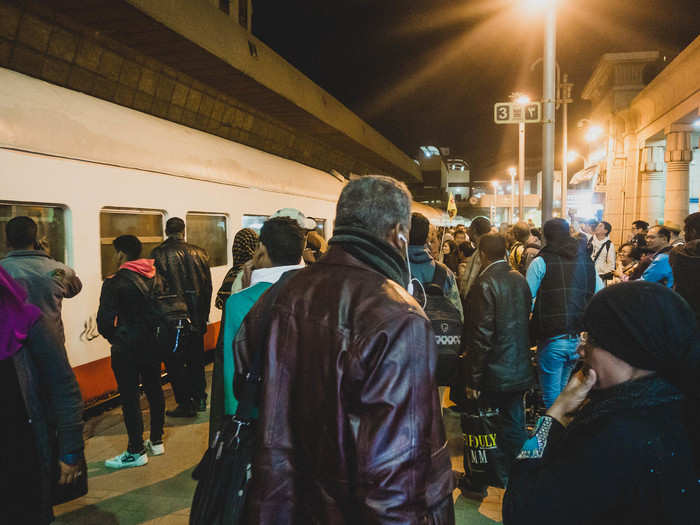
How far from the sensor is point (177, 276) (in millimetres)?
5391

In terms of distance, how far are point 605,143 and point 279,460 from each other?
78.1ft

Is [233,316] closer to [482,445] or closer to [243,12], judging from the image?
[482,445]

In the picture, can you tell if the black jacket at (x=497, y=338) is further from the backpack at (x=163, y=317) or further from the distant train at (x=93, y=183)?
the distant train at (x=93, y=183)

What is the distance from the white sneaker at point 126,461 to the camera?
173 inches

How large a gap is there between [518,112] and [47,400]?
784 cm

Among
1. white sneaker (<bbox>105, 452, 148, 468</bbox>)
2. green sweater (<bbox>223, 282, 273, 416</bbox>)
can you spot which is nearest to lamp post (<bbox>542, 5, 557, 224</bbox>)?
white sneaker (<bbox>105, 452, 148, 468</bbox>)

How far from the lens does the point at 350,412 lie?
1.42 metres

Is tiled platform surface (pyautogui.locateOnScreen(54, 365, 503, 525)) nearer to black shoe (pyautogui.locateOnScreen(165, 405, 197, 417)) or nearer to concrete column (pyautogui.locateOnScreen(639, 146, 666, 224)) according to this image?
black shoe (pyautogui.locateOnScreen(165, 405, 197, 417))

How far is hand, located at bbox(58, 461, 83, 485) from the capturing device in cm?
235

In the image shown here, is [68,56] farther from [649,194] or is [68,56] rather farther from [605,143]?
[605,143]

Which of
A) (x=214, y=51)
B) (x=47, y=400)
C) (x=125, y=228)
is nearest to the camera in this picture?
(x=47, y=400)

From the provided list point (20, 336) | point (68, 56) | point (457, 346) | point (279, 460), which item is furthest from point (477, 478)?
point (68, 56)

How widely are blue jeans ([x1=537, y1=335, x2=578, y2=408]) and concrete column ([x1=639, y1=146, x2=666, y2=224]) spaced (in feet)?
52.2

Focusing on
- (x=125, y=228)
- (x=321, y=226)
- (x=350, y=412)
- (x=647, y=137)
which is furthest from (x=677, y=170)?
(x=350, y=412)
